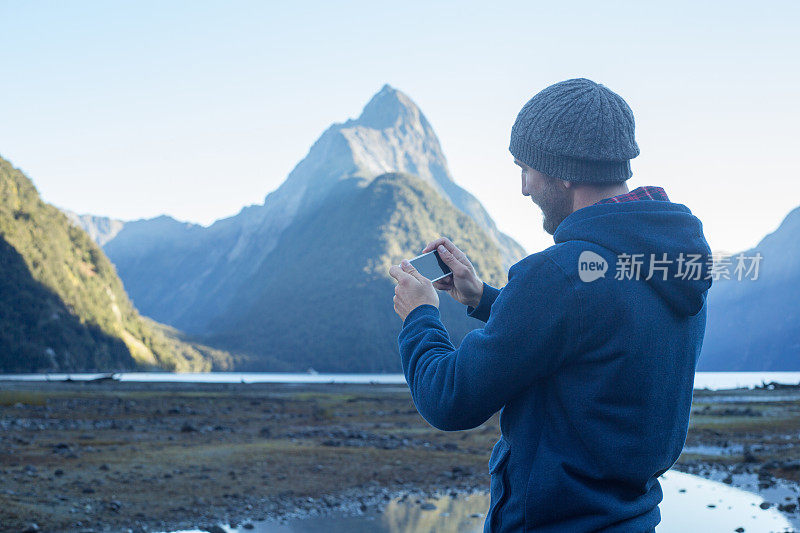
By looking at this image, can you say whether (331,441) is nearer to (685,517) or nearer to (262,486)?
(262,486)

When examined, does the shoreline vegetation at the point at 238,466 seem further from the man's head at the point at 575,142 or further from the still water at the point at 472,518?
the man's head at the point at 575,142

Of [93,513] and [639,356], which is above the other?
[639,356]

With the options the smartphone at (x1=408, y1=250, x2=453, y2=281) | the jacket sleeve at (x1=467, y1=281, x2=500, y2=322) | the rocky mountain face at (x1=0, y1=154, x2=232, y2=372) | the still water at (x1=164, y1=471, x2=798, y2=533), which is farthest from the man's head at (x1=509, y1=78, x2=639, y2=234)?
the rocky mountain face at (x1=0, y1=154, x2=232, y2=372)

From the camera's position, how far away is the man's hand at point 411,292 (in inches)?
81.7

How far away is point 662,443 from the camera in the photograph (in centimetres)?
177

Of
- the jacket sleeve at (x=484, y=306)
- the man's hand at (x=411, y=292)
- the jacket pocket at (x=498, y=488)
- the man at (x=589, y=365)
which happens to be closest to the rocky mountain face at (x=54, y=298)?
the jacket sleeve at (x=484, y=306)

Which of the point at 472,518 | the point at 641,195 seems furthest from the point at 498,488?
the point at 472,518

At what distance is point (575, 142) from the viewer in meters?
1.90

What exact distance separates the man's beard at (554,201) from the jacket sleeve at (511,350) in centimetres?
34

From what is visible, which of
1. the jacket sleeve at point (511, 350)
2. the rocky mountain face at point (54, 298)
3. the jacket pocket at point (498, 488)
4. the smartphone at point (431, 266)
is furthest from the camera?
the rocky mountain face at point (54, 298)

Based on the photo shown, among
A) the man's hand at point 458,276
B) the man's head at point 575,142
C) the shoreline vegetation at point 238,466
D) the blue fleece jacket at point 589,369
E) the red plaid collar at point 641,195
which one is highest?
the man's head at point 575,142

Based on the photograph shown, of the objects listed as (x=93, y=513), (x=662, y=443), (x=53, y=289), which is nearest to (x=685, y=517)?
(x=93, y=513)

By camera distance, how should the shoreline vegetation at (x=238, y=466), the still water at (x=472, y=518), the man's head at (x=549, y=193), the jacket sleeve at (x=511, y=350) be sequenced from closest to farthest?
1. the jacket sleeve at (x=511, y=350)
2. the man's head at (x=549, y=193)
3. the still water at (x=472, y=518)
4. the shoreline vegetation at (x=238, y=466)

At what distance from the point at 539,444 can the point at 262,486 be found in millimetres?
14268
